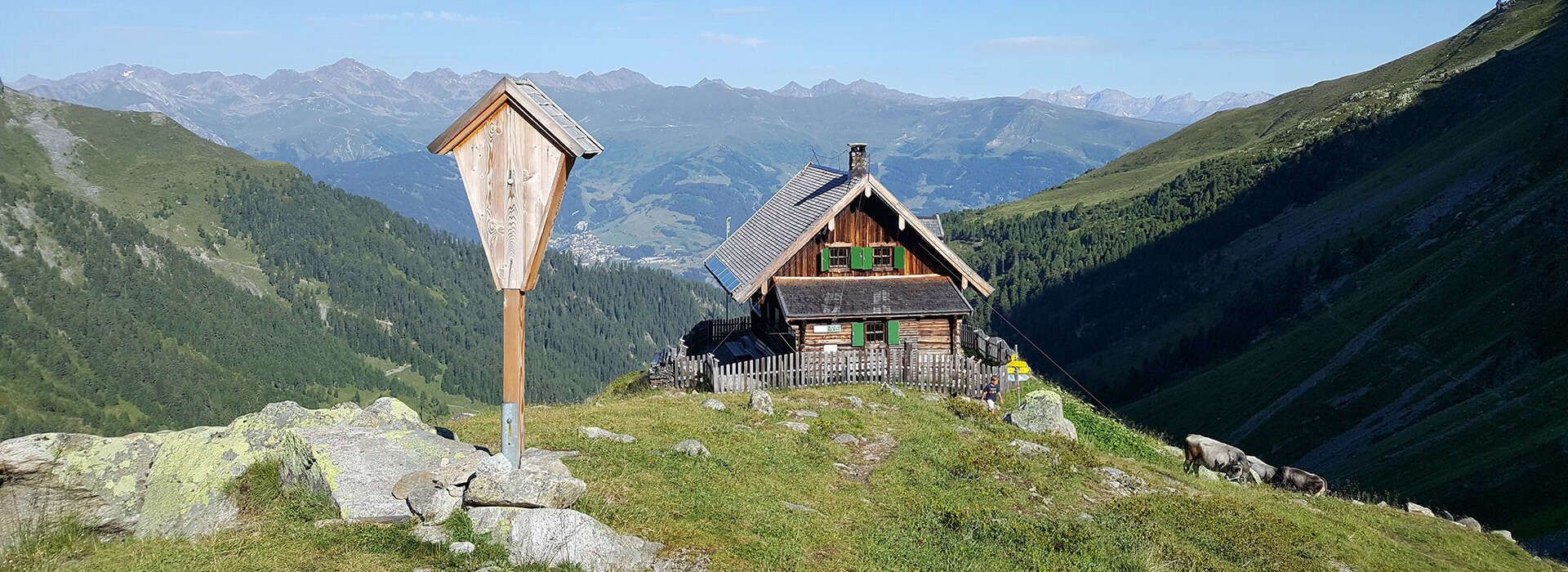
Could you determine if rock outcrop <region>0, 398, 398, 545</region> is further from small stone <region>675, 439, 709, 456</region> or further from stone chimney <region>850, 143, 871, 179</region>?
stone chimney <region>850, 143, 871, 179</region>

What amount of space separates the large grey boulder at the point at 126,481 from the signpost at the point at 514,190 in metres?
3.48

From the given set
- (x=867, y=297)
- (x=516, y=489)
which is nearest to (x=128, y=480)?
(x=516, y=489)

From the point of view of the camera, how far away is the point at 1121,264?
565ft

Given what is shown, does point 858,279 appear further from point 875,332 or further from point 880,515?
point 880,515

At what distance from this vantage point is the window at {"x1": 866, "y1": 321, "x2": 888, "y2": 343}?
3872 cm

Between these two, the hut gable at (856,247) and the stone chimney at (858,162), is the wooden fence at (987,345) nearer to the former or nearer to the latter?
the hut gable at (856,247)

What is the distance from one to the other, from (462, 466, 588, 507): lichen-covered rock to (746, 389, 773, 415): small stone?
12.5 metres

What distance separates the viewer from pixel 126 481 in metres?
12.1

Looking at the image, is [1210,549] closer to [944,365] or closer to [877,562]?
[877,562]

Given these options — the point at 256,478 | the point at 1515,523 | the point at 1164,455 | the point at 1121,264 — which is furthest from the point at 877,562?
the point at 1121,264

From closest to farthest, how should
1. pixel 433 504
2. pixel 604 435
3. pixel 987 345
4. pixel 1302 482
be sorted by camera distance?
Answer: 1. pixel 433 504
2. pixel 604 435
3. pixel 1302 482
4. pixel 987 345

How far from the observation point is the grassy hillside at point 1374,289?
46375 millimetres

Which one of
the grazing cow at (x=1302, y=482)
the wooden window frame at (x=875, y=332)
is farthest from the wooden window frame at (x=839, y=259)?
the grazing cow at (x=1302, y=482)

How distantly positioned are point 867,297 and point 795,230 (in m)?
4.95
